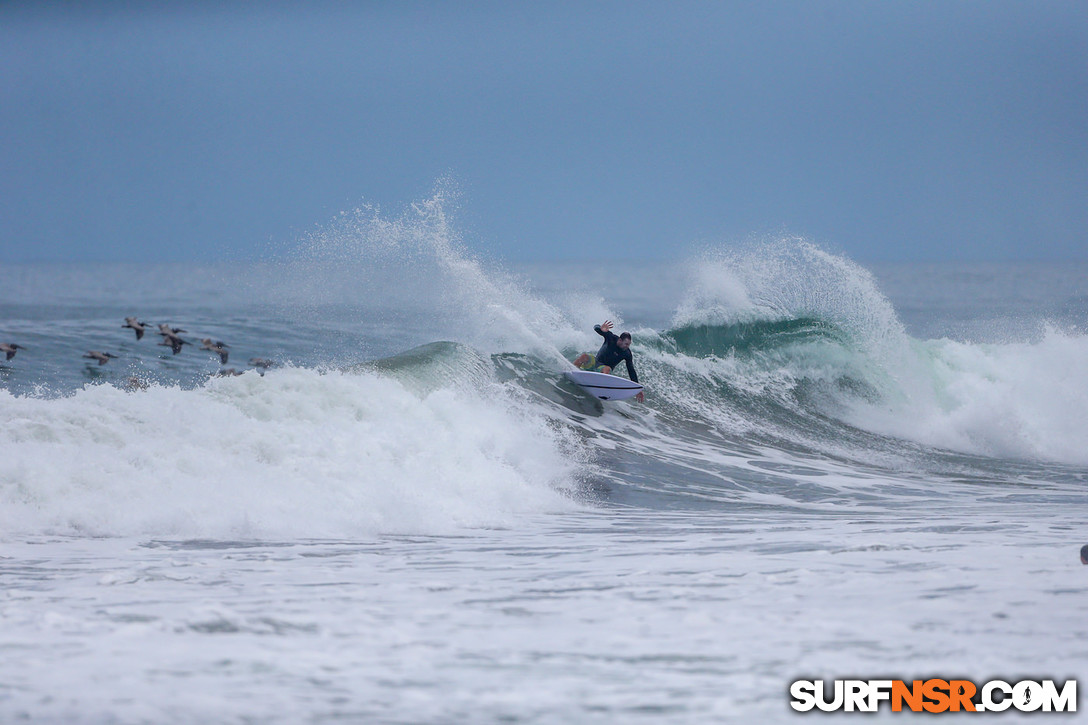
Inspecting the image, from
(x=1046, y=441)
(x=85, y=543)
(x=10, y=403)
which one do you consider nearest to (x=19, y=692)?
(x=85, y=543)

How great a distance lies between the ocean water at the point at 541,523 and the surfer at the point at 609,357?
51 centimetres

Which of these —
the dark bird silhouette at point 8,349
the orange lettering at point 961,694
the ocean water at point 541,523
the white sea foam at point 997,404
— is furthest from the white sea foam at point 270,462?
the dark bird silhouette at point 8,349

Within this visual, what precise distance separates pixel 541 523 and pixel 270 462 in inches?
123

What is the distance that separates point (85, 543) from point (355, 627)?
12.3 ft

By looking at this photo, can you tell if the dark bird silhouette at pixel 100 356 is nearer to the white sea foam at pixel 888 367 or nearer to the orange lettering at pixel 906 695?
the white sea foam at pixel 888 367

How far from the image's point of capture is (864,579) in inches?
290

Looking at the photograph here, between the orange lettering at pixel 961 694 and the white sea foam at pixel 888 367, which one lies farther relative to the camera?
the white sea foam at pixel 888 367

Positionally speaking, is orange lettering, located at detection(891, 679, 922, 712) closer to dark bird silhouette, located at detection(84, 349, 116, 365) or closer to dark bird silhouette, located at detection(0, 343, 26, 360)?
dark bird silhouette, located at detection(84, 349, 116, 365)

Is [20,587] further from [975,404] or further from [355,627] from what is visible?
[975,404]

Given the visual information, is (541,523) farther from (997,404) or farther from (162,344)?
(162,344)

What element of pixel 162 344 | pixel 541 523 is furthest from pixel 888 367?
pixel 162 344

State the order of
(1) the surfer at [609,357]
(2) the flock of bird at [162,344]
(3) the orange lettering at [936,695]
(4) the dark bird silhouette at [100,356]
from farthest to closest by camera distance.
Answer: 1. (4) the dark bird silhouette at [100,356]
2. (2) the flock of bird at [162,344]
3. (1) the surfer at [609,357]
4. (3) the orange lettering at [936,695]

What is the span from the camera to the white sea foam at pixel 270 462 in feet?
31.0

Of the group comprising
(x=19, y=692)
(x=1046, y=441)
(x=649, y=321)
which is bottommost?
(x=19, y=692)
